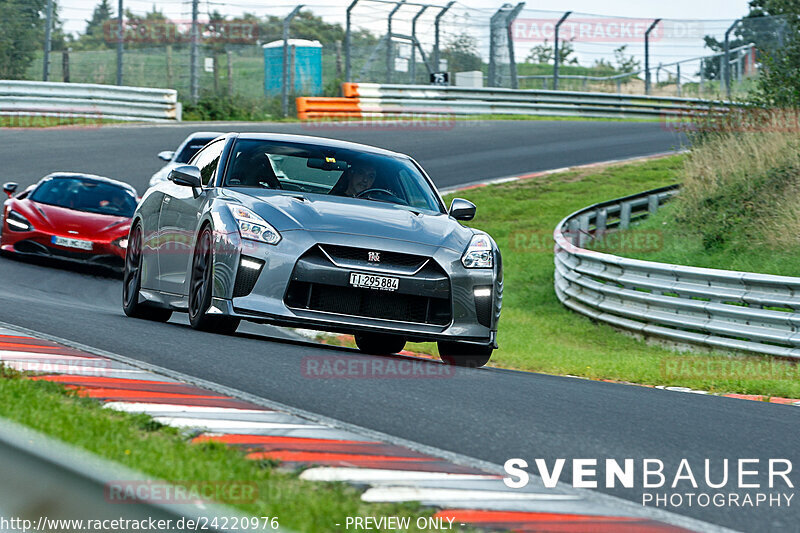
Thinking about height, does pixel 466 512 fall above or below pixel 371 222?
below

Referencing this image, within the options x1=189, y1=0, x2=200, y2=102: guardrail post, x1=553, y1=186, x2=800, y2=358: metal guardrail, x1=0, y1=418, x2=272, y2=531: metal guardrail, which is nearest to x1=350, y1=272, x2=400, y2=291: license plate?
x1=0, y1=418, x2=272, y2=531: metal guardrail

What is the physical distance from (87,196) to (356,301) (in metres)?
9.72

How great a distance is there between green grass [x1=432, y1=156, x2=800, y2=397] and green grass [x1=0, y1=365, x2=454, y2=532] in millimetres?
5954

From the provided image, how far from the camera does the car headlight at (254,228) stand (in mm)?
7754

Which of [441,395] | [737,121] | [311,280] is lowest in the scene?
[441,395]

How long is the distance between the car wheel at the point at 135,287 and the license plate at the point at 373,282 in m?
2.93

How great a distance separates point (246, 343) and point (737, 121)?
1343 cm

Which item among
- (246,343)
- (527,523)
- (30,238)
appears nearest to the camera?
(527,523)

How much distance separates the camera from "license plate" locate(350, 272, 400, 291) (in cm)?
768

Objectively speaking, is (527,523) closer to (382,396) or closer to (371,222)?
(382,396)

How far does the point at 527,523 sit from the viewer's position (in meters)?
3.79

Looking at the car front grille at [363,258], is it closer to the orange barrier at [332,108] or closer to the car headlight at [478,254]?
the car headlight at [478,254]

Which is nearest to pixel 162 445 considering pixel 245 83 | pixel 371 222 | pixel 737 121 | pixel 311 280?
pixel 311 280

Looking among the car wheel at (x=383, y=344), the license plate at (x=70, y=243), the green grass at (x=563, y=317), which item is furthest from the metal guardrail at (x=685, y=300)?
the license plate at (x=70, y=243)
